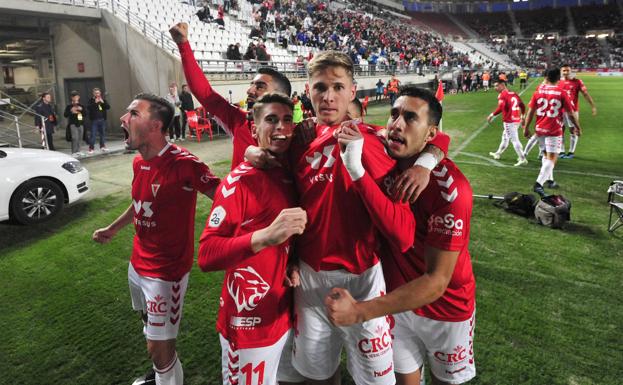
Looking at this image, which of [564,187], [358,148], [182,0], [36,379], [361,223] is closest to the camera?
[358,148]

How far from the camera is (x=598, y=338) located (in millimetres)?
3859

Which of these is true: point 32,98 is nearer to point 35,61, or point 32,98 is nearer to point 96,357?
point 35,61

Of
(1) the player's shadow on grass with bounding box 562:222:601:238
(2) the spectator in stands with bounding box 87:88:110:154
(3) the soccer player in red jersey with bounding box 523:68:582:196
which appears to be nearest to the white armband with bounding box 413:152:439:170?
(1) the player's shadow on grass with bounding box 562:222:601:238

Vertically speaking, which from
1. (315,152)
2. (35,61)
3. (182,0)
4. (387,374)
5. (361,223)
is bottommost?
(387,374)

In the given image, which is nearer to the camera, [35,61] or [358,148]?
[358,148]

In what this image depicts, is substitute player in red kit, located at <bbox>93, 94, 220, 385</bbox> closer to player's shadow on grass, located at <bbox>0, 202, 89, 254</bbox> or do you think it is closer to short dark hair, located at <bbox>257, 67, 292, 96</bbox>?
short dark hair, located at <bbox>257, 67, 292, 96</bbox>

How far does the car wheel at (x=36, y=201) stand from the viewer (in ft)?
22.4

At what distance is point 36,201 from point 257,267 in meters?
6.60

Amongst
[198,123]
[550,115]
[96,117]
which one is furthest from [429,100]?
[198,123]

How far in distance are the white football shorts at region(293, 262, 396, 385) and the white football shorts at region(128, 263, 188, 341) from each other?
101cm

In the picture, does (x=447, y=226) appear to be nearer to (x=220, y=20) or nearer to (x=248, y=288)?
(x=248, y=288)

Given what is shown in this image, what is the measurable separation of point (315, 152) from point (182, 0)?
25.0 meters

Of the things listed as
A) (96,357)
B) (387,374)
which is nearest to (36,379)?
(96,357)

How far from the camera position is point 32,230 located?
22.3ft
